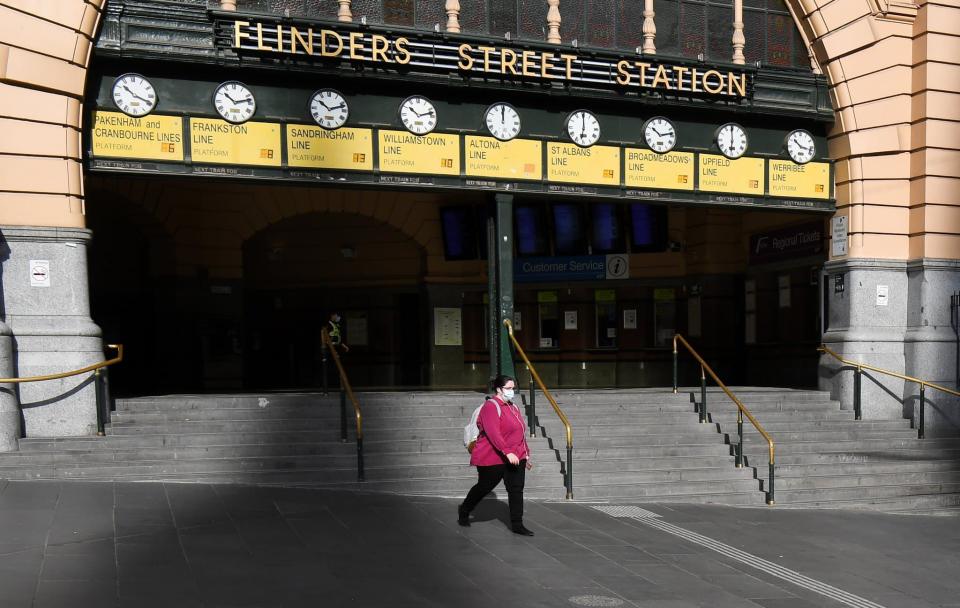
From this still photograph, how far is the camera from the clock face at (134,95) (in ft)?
44.0

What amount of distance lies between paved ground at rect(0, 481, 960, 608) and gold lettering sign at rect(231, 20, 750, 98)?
6.72m

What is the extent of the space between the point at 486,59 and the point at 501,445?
782cm

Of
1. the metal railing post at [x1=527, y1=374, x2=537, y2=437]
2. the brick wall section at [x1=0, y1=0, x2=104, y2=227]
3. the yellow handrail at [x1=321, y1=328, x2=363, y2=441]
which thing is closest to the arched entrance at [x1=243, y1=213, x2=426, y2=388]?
the yellow handrail at [x1=321, y1=328, x2=363, y2=441]

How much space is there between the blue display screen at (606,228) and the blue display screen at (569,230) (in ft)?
0.93

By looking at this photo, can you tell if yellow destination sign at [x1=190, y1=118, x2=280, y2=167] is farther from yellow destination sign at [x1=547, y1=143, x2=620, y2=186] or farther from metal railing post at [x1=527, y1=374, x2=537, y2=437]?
metal railing post at [x1=527, y1=374, x2=537, y2=437]

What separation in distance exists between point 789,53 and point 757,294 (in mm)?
6639

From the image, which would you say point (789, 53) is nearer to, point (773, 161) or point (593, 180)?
point (773, 161)

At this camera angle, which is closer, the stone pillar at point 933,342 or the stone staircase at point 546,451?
the stone staircase at point 546,451

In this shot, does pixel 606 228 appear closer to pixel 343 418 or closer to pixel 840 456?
pixel 840 456

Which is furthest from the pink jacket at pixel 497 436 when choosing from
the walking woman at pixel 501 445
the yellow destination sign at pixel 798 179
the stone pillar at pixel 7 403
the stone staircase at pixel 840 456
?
the yellow destination sign at pixel 798 179

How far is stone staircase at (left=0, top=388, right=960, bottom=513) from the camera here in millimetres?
12008

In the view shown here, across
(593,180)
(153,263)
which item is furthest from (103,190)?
(593,180)

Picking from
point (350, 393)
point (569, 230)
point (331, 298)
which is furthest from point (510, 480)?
point (331, 298)

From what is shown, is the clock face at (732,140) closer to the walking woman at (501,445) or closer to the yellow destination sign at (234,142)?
the yellow destination sign at (234,142)
